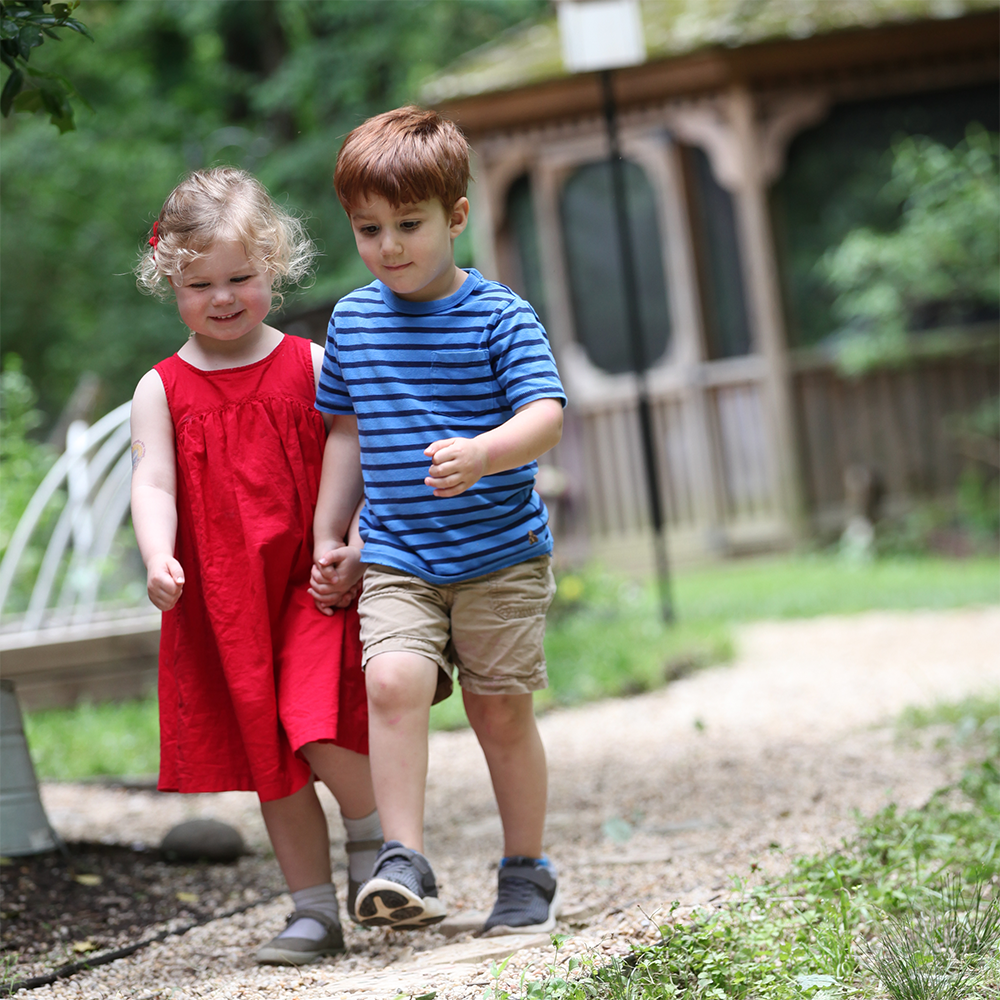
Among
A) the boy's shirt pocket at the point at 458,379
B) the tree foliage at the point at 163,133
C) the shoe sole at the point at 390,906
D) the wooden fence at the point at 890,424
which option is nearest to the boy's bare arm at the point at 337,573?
the boy's shirt pocket at the point at 458,379

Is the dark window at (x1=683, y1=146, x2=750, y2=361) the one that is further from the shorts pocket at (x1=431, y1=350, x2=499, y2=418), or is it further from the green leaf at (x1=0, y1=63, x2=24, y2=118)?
the shorts pocket at (x1=431, y1=350, x2=499, y2=418)

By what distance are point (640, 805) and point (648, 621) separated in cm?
318

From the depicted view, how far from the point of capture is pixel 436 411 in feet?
7.49

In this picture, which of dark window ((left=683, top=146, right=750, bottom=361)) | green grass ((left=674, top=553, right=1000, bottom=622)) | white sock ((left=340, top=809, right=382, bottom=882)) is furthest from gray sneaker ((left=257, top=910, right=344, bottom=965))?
dark window ((left=683, top=146, right=750, bottom=361))

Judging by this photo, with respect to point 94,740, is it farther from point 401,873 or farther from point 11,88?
point 401,873

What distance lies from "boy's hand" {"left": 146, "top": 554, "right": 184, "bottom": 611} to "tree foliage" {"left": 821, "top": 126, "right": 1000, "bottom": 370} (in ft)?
26.1

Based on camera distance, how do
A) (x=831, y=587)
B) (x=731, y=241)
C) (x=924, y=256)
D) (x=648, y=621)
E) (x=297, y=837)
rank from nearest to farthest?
(x=297, y=837), (x=648, y=621), (x=831, y=587), (x=924, y=256), (x=731, y=241)

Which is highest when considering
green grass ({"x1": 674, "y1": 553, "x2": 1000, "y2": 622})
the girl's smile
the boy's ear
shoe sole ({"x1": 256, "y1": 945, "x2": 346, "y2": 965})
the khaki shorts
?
the boy's ear

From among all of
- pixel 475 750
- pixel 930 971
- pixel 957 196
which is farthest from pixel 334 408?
pixel 957 196

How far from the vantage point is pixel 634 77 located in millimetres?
9734

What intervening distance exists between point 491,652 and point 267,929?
877 mm

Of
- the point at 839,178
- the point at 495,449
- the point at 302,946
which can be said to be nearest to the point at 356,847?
the point at 302,946

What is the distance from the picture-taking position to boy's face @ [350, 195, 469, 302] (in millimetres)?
2207

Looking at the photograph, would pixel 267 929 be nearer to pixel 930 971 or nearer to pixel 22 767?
pixel 22 767
